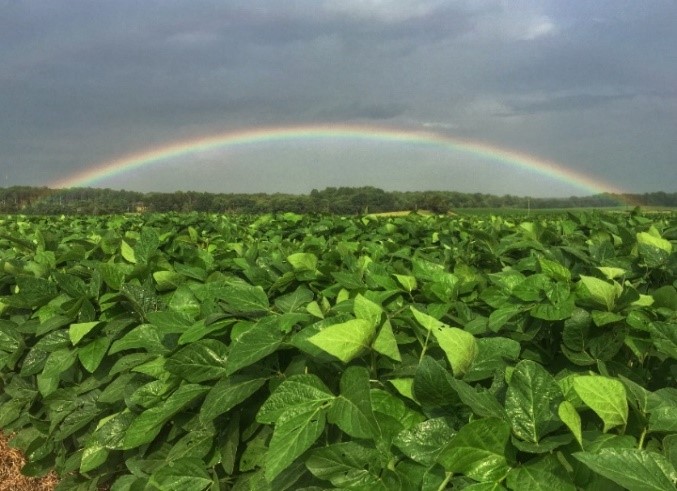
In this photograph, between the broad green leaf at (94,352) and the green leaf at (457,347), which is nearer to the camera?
the green leaf at (457,347)

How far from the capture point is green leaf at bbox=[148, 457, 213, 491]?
1786 mm

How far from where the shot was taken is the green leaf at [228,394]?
1.68 m

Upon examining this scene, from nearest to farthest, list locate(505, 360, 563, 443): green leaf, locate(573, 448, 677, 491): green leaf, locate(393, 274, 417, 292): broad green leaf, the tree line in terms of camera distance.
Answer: locate(573, 448, 677, 491): green leaf < locate(505, 360, 563, 443): green leaf < locate(393, 274, 417, 292): broad green leaf < the tree line

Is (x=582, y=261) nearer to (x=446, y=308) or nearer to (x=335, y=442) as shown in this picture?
(x=446, y=308)

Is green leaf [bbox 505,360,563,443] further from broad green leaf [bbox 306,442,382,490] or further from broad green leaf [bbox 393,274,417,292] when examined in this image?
broad green leaf [bbox 393,274,417,292]

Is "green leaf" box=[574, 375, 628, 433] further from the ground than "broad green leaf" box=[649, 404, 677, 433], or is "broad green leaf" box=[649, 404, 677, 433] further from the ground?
"green leaf" box=[574, 375, 628, 433]

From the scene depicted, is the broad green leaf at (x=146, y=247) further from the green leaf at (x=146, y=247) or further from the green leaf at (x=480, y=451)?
the green leaf at (x=480, y=451)

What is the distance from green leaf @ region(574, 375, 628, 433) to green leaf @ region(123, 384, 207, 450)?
1092mm

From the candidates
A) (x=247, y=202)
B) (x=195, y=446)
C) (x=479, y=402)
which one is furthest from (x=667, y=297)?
(x=247, y=202)

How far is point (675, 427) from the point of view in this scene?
120 centimetres

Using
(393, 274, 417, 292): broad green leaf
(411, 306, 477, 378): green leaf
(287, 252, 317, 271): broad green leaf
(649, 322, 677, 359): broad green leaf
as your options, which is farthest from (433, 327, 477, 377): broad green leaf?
(287, 252, 317, 271): broad green leaf

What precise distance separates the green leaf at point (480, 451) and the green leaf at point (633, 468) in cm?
17

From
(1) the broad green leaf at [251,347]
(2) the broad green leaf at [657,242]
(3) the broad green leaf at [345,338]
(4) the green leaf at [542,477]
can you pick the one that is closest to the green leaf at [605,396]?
(4) the green leaf at [542,477]

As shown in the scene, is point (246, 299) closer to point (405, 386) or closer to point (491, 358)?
point (405, 386)
